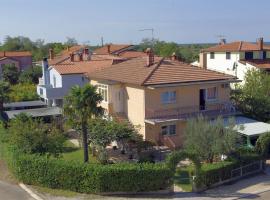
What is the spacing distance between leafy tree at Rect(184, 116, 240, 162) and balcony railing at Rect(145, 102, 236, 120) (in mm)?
6775

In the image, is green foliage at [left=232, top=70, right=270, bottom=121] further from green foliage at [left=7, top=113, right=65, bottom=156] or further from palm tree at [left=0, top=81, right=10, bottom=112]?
palm tree at [left=0, top=81, right=10, bottom=112]

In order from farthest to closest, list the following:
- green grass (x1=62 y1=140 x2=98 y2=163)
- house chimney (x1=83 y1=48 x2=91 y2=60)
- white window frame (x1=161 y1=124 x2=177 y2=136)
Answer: house chimney (x1=83 y1=48 x2=91 y2=60) < white window frame (x1=161 y1=124 x2=177 y2=136) < green grass (x1=62 y1=140 x2=98 y2=163)

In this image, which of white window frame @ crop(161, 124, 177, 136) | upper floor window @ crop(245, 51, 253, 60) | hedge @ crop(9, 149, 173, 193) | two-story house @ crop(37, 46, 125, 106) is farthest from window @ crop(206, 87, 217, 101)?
upper floor window @ crop(245, 51, 253, 60)

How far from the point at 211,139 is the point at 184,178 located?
3.29 meters

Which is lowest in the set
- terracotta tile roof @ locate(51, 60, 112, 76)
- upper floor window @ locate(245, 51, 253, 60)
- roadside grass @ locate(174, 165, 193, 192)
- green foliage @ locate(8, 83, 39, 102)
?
roadside grass @ locate(174, 165, 193, 192)

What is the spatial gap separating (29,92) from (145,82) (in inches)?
1036

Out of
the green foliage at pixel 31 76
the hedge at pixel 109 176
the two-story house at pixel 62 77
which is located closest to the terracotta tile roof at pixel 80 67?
the two-story house at pixel 62 77

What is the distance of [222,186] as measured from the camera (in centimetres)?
2880

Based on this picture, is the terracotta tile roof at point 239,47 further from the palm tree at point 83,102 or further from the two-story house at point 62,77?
the palm tree at point 83,102

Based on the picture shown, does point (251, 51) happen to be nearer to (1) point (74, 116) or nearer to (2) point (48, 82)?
(2) point (48, 82)

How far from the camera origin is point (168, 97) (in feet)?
125

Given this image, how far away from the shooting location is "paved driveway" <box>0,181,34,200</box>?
2717 centimetres

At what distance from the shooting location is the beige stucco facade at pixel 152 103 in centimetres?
3722

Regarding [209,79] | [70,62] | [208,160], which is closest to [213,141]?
[208,160]
